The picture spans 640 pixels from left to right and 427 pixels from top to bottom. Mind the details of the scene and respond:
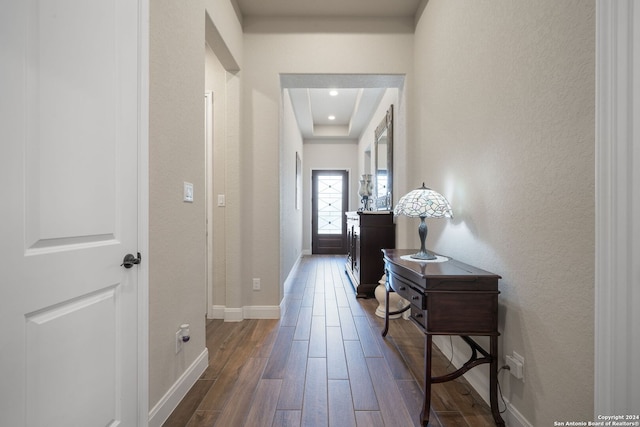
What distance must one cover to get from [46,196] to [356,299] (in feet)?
10.2

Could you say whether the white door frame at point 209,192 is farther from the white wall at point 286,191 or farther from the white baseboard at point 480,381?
the white baseboard at point 480,381

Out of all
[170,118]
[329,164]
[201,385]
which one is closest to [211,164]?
[170,118]

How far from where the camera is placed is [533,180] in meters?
1.31

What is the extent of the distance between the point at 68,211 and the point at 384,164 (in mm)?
4010

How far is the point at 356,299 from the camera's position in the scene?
3.50 m

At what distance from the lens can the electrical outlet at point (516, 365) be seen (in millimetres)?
1372

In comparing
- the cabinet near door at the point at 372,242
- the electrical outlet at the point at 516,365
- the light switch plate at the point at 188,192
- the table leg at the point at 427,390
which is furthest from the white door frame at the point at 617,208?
the cabinet near door at the point at 372,242

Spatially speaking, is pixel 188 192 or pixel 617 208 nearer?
pixel 617 208

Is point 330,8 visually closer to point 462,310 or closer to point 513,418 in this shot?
point 462,310

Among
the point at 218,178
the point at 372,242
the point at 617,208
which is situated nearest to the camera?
the point at 617,208

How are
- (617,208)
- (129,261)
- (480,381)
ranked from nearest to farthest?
(617,208) < (129,261) < (480,381)

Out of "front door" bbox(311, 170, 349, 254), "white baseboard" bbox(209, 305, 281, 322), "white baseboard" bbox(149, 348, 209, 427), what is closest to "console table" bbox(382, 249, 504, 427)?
"white baseboard" bbox(149, 348, 209, 427)

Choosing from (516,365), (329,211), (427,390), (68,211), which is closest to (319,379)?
(427,390)

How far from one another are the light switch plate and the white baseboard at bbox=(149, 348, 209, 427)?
3.33 feet
